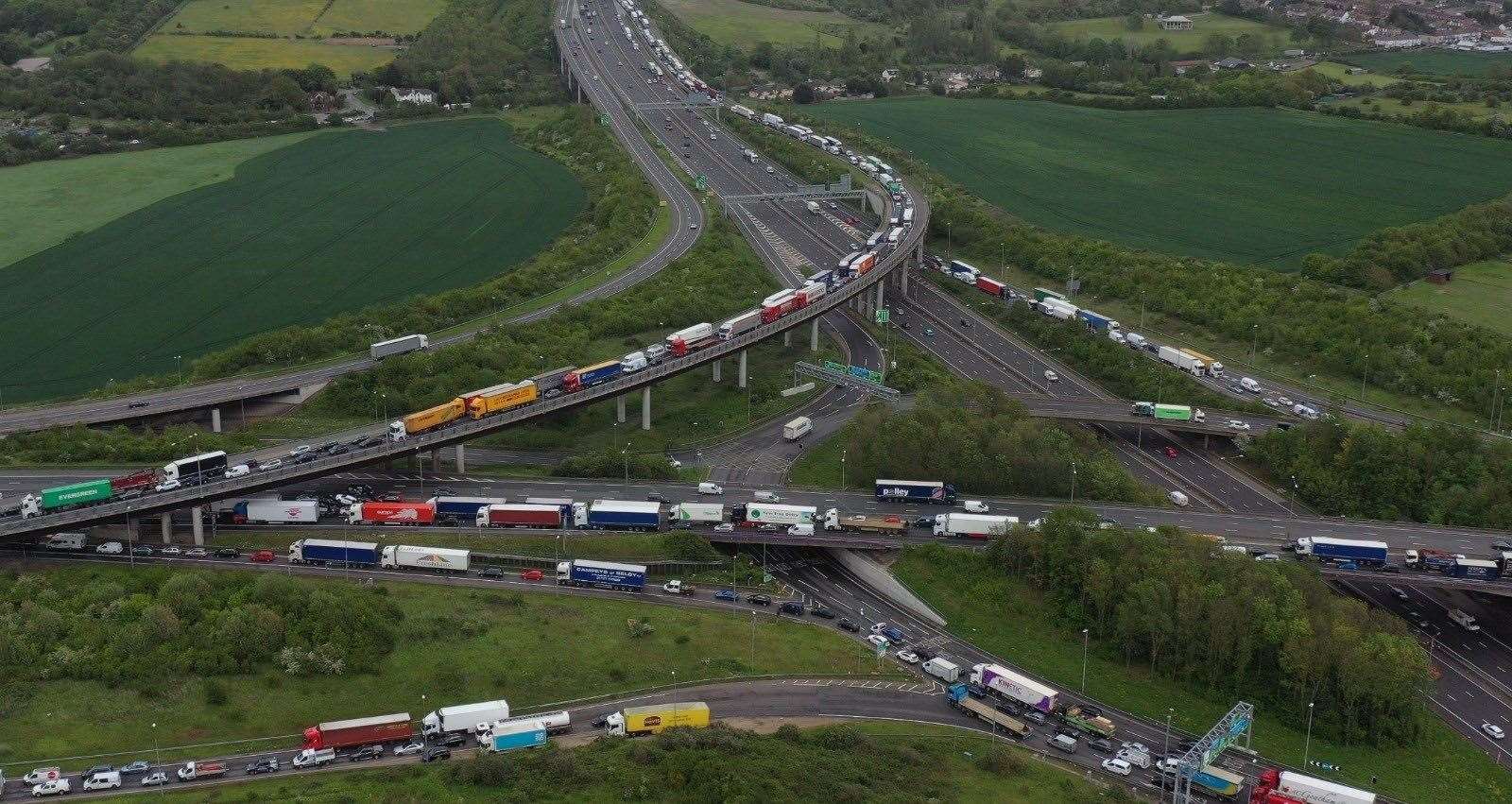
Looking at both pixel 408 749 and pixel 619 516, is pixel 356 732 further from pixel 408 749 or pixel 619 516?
pixel 619 516

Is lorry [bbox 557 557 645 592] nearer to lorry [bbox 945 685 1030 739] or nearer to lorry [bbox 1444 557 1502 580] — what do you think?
lorry [bbox 945 685 1030 739]

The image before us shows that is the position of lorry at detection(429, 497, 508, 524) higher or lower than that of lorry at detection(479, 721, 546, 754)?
higher

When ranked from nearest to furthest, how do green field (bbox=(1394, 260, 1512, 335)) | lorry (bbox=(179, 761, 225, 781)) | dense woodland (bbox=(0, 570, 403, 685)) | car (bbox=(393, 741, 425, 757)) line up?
lorry (bbox=(179, 761, 225, 781)) → car (bbox=(393, 741, 425, 757)) → dense woodland (bbox=(0, 570, 403, 685)) → green field (bbox=(1394, 260, 1512, 335))

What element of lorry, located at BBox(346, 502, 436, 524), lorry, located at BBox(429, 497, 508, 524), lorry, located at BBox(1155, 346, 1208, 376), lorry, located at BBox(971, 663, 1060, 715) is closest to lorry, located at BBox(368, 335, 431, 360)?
lorry, located at BBox(346, 502, 436, 524)

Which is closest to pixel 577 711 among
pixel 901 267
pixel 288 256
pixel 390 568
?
pixel 390 568

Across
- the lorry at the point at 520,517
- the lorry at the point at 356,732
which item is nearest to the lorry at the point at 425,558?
the lorry at the point at 520,517

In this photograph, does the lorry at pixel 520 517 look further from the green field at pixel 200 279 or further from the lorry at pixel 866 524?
the green field at pixel 200 279
